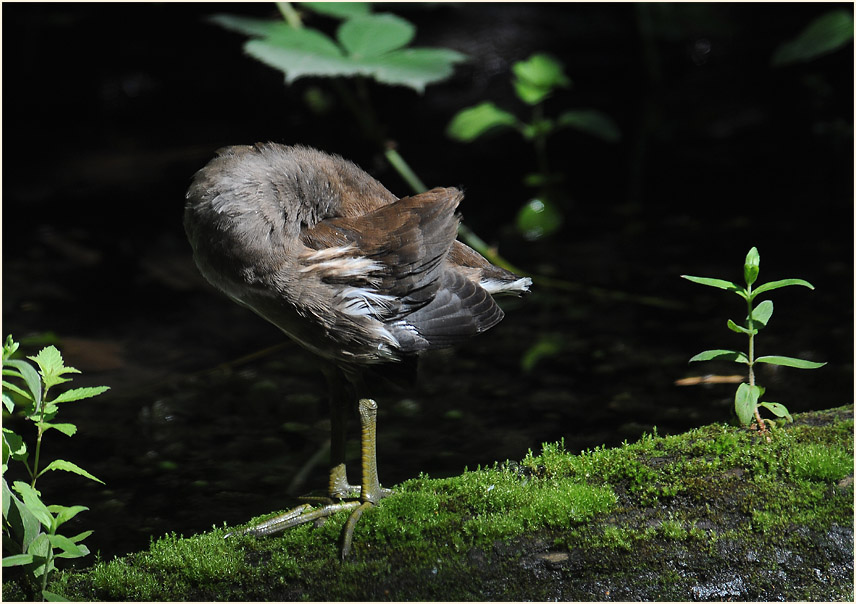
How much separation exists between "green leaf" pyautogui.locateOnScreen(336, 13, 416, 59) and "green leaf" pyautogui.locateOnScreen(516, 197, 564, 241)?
1371 millimetres

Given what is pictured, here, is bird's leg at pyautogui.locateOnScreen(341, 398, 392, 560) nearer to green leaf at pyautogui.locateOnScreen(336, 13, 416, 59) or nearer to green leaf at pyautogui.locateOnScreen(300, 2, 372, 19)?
green leaf at pyautogui.locateOnScreen(336, 13, 416, 59)

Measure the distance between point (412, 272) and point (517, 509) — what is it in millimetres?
727

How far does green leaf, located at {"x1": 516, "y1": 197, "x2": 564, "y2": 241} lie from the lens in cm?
566

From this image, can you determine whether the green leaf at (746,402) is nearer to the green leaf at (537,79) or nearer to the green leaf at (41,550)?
the green leaf at (41,550)

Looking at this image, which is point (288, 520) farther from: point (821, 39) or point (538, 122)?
point (821, 39)

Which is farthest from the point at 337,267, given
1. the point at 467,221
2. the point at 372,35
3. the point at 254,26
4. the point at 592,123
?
the point at 592,123

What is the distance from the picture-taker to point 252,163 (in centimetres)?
250

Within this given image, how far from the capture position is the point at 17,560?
2.22 m

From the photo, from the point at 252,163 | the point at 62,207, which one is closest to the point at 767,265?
the point at 252,163

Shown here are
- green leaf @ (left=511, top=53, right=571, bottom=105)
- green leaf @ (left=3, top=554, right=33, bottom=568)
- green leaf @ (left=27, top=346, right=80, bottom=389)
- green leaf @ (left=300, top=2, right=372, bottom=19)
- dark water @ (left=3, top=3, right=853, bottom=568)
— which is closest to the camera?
green leaf @ (left=3, top=554, right=33, bottom=568)

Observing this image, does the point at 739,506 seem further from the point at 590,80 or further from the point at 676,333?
the point at 590,80

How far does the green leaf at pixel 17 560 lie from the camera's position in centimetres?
220

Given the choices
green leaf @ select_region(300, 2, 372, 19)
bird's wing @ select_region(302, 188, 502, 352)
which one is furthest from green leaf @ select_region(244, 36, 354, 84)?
bird's wing @ select_region(302, 188, 502, 352)

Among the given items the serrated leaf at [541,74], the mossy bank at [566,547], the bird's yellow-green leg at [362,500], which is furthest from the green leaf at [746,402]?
the serrated leaf at [541,74]
